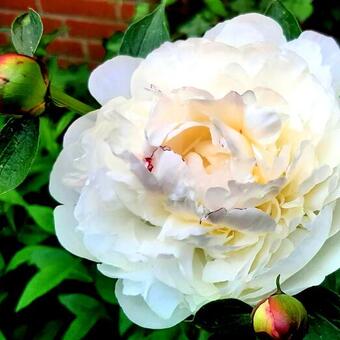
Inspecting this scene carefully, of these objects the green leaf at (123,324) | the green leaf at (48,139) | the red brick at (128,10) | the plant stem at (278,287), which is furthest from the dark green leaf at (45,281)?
the red brick at (128,10)

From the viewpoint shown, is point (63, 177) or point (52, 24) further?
point (52, 24)

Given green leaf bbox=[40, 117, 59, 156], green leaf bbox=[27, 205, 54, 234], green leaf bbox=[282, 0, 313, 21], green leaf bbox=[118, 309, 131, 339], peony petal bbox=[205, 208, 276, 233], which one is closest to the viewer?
peony petal bbox=[205, 208, 276, 233]

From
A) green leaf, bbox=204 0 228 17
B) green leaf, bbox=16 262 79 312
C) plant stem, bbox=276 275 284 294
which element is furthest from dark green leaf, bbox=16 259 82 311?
green leaf, bbox=204 0 228 17

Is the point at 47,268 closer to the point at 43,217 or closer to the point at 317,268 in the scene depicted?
the point at 43,217

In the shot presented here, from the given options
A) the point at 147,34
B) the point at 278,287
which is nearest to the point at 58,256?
the point at 147,34

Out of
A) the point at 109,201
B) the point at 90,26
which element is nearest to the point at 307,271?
the point at 109,201

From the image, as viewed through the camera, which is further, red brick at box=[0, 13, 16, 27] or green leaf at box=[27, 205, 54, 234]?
red brick at box=[0, 13, 16, 27]

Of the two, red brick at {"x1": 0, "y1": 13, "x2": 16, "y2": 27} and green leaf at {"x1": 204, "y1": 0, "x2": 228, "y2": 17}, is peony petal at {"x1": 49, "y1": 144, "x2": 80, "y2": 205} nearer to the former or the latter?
green leaf at {"x1": 204, "y1": 0, "x2": 228, "y2": 17}
